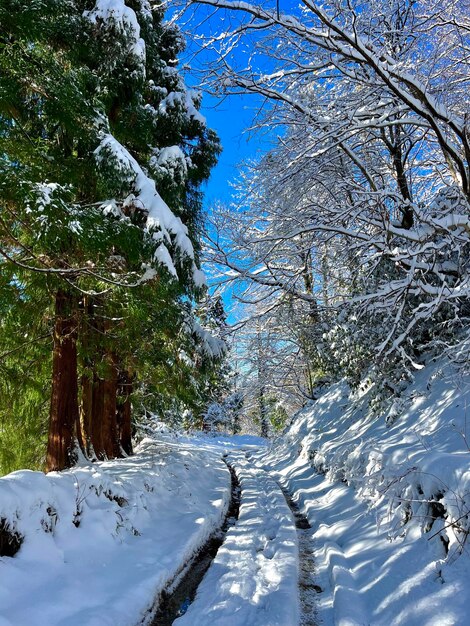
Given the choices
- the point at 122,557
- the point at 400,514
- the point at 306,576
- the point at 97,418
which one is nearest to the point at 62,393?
the point at 97,418

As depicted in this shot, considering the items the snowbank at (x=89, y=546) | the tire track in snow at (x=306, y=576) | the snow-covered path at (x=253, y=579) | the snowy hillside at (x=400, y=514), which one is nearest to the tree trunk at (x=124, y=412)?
the snowbank at (x=89, y=546)

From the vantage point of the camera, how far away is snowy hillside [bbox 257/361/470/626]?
3498mm

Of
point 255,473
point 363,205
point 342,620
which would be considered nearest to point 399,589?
point 342,620

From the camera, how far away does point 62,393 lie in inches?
291

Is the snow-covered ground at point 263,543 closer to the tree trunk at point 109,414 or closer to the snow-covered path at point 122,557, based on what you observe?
the snow-covered path at point 122,557

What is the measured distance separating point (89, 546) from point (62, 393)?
11.0 ft

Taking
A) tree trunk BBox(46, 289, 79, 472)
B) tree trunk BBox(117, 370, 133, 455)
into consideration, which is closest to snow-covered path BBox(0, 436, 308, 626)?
tree trunk BBox(46, 289, 79, 472)

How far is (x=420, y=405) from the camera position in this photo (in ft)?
27.1

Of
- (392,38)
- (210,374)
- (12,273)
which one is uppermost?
(392,38)

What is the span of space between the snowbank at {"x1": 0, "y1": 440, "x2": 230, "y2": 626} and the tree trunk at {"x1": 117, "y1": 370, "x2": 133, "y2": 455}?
4.76 meters

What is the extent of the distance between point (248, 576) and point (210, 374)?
6177mm

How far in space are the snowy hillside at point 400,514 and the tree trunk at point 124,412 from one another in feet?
17.2

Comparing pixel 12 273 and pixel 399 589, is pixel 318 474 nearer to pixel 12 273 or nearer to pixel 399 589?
pixel 399 589

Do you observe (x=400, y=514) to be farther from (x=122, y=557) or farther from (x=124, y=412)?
(x=124, y=412)
